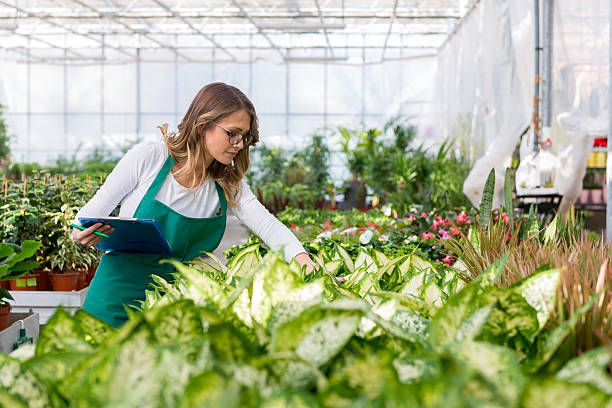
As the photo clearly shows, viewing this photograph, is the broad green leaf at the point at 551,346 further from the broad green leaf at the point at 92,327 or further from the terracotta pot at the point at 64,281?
the terracotta pot at the point at 64,281

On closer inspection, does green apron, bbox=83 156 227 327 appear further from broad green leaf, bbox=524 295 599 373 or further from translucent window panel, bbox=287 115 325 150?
translucent window panel, bbox=287 115 325 150

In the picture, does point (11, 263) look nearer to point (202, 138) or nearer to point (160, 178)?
point (160, 178)

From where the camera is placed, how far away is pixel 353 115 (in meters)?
13.8

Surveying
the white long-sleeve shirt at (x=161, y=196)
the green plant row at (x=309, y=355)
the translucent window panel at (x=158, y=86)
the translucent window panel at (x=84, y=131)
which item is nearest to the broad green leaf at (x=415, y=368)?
the green plant row at (x=309, y=355)

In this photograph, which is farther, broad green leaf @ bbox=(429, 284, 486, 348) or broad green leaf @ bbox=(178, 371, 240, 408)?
broad green leaf @ bbox=(429, 284, 486, 348)

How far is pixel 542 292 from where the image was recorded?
2.34 ft

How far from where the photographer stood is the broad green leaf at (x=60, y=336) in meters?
0.68

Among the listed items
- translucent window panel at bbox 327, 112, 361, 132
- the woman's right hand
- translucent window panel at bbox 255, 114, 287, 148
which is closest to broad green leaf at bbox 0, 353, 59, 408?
the woman's right hand

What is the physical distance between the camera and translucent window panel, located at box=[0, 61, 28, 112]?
46.0 ft

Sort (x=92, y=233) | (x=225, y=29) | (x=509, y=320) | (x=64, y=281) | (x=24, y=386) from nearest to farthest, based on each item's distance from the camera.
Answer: (x=24, y=386)
(x=509, y=320)
(x=92, y=233)
(x=64, y=281)
(x=225, y=29)

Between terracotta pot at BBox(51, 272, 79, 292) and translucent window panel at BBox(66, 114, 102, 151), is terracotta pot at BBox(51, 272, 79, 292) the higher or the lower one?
the lower one

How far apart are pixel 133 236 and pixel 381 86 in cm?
1231

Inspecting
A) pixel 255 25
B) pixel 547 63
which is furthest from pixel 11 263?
pixel 255 25

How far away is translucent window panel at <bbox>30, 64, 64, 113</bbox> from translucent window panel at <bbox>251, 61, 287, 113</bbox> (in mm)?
4475
